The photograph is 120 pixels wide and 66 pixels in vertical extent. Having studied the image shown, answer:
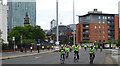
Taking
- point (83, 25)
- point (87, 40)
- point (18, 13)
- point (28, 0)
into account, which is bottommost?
point (87, 40)

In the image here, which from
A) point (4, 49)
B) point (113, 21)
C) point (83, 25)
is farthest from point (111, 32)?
point (4, 49)

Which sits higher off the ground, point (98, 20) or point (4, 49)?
point (98, 20)

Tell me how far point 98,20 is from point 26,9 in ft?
264

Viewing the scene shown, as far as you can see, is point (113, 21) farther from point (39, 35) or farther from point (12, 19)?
Result: point (12, 19)

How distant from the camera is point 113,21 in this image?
4087 inches

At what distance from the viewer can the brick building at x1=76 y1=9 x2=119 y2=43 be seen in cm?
9881

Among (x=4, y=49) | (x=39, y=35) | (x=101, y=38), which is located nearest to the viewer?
(x=4, y=49)

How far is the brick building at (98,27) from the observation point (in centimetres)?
→ 9881

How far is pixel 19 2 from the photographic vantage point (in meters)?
163

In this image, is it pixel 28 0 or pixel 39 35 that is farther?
pixel 28 0

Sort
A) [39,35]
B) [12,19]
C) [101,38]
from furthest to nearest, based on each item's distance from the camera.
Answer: [12,19] → [101,38] → [39,35]

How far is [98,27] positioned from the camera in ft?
326

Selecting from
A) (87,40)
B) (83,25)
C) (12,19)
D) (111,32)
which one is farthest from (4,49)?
(12,19)

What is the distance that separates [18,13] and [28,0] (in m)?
14.0
